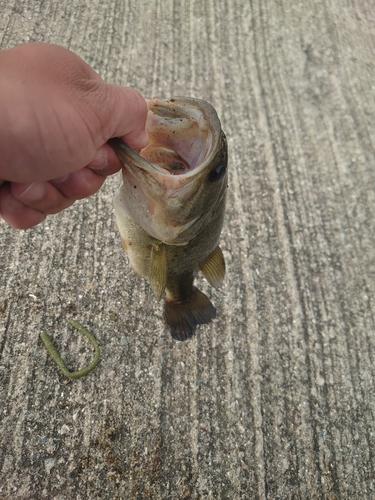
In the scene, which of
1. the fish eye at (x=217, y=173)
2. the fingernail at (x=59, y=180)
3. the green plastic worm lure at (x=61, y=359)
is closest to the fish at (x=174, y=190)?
the fish eye at (x=217, y=173)

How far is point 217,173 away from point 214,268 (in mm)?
576

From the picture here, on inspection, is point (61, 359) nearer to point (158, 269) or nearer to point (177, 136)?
point (158, 269)

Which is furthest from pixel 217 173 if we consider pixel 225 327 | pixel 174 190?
pixel 225 327

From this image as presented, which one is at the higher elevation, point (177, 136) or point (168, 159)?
point (177, 136)

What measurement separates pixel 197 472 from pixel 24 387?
94 centimetres

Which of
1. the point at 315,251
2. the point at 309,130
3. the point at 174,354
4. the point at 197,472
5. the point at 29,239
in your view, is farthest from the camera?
the point at 309,130

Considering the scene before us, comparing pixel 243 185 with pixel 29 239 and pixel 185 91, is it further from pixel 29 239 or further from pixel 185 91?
pixel 29 239

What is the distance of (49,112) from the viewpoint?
118 cm

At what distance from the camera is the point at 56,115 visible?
47.3 inches

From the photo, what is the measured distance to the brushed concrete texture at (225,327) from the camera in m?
2.05

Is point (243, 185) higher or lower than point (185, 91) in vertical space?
lower

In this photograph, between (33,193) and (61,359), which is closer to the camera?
(33,193)

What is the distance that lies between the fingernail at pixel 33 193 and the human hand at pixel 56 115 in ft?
0.71

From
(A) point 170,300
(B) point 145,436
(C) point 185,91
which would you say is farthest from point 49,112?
(C) point 185,91
